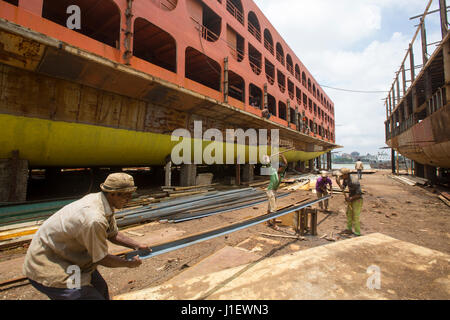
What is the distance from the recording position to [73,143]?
6.17 meters

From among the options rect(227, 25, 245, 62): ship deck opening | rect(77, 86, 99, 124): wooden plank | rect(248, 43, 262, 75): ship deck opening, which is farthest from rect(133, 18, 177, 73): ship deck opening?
rect(248, 43, 262, 75): ship deck opening

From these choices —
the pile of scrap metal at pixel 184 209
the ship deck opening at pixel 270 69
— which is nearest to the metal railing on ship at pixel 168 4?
the pile of scrap metal at pixel 184 209

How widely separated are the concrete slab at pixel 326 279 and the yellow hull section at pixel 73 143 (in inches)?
234

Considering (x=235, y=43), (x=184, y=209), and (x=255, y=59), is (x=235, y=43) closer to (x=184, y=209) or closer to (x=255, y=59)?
(x=255, y=59)

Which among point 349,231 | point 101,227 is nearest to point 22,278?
point 101,227

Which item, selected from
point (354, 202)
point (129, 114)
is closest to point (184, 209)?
point (129, 114)

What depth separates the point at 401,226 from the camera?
19.4 feet

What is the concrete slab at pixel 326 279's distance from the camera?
6.25 ft

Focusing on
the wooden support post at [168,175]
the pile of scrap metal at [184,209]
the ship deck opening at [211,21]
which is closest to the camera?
the pile of scrap metal at [184,209]

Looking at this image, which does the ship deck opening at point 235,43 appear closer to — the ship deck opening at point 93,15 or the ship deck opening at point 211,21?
the ship deck opening at point 211,21

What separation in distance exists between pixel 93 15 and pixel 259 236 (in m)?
10.8

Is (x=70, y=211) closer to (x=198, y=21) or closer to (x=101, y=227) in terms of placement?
(x=101, y=227)

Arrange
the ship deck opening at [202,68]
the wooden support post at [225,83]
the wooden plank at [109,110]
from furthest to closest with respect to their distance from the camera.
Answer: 1. the ship deck opening at [202,68]
2. the wooden support post at [225,83]
3. the wooden plank at [109,110]

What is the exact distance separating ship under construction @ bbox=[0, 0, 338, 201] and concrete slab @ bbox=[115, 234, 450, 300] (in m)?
5.92
